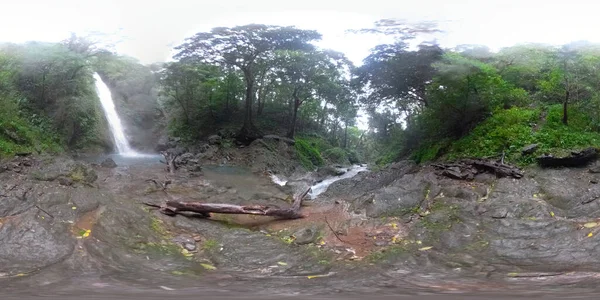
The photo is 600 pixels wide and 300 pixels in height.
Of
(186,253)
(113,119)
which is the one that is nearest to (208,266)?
(186,253)

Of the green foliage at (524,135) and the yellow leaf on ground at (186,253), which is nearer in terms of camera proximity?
the yellow leaf on ground at (186,253)

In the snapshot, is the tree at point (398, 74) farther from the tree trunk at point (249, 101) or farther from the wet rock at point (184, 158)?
the wet rock at point (184, 158)

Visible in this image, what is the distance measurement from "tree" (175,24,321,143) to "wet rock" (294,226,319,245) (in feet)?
22.1

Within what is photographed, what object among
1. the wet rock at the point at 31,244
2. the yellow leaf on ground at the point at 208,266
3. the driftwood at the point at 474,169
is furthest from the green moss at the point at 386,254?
the wet rock at the point at 31,244

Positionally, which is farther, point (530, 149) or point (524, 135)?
point (524, 135)

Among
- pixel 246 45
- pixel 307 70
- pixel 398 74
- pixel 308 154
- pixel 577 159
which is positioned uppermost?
pixel 246 45

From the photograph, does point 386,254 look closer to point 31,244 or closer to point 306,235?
point 306,235

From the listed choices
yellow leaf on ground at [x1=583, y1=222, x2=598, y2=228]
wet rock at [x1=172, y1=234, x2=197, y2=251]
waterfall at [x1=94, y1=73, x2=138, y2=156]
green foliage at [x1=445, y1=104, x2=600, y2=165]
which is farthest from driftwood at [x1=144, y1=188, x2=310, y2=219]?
waterfall at [x1=94, y1=73, x2=138, y2=156]

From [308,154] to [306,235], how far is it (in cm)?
1024

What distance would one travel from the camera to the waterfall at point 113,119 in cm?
1612

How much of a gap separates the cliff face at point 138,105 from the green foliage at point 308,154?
19.7 ft

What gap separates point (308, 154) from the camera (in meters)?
A: 17.9

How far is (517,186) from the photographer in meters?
9.43

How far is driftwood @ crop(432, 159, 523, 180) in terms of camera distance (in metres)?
10.1
